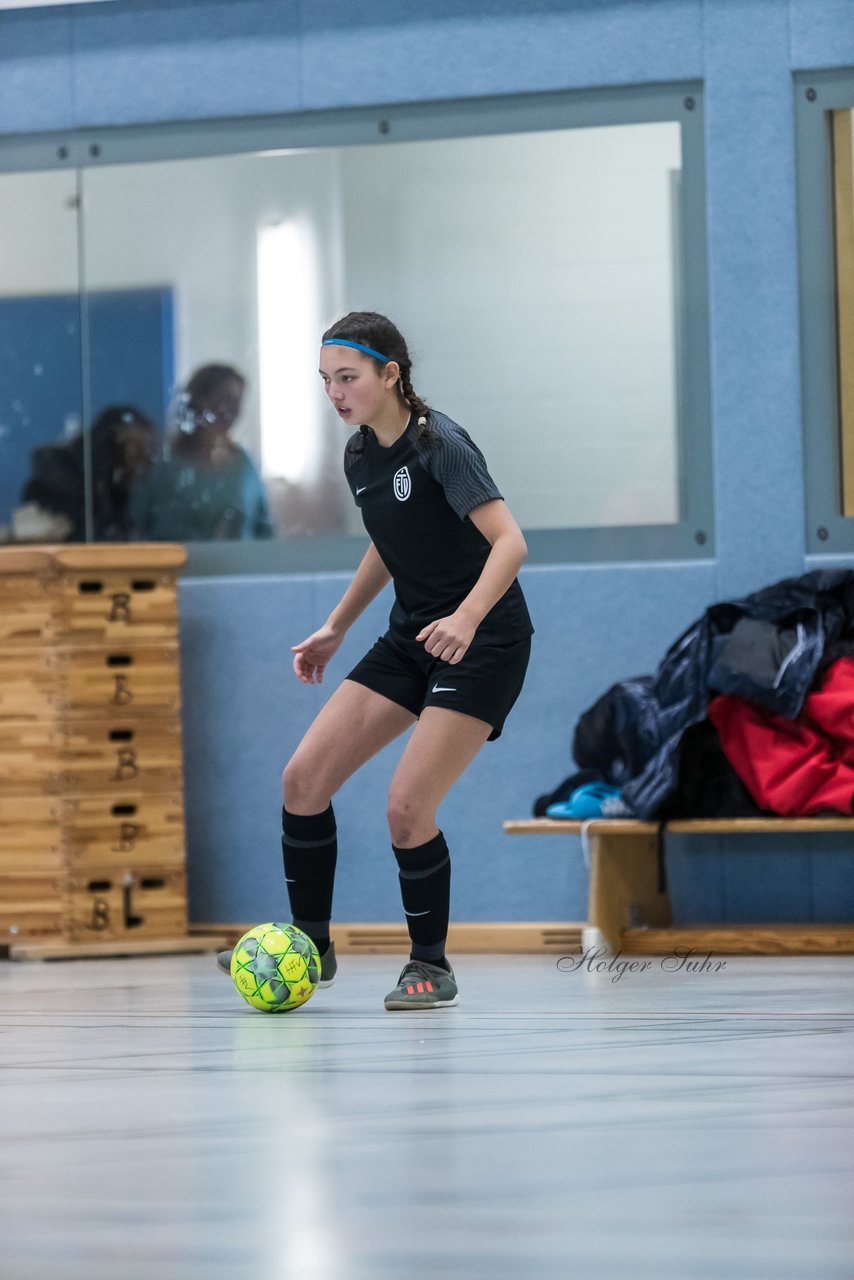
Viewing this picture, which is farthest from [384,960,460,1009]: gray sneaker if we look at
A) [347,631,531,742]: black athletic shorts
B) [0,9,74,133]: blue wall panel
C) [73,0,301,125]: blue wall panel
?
[0,9,74,133]: blue wall panel

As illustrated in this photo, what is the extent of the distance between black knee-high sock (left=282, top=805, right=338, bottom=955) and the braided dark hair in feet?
2.90

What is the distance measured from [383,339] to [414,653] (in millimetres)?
669

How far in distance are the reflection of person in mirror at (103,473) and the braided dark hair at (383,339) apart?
2.28m

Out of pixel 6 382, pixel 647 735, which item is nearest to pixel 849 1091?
pixel 647 735

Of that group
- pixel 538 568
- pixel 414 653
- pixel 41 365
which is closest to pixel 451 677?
pixel 414 653

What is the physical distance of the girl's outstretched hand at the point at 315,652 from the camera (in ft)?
13.2

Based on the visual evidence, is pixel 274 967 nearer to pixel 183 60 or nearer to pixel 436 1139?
pixel 436 1139

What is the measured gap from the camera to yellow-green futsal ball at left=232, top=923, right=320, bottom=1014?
12.0ft

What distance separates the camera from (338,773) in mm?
3852

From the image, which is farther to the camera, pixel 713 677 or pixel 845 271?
pixel 845 271

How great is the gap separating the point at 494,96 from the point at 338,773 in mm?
2755

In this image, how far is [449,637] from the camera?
344 centimetres

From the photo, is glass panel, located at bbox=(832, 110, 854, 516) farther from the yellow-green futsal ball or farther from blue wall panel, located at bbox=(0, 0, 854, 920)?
the yellow-green futsal ball

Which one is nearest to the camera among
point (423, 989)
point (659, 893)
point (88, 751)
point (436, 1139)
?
point (436, 1139)
